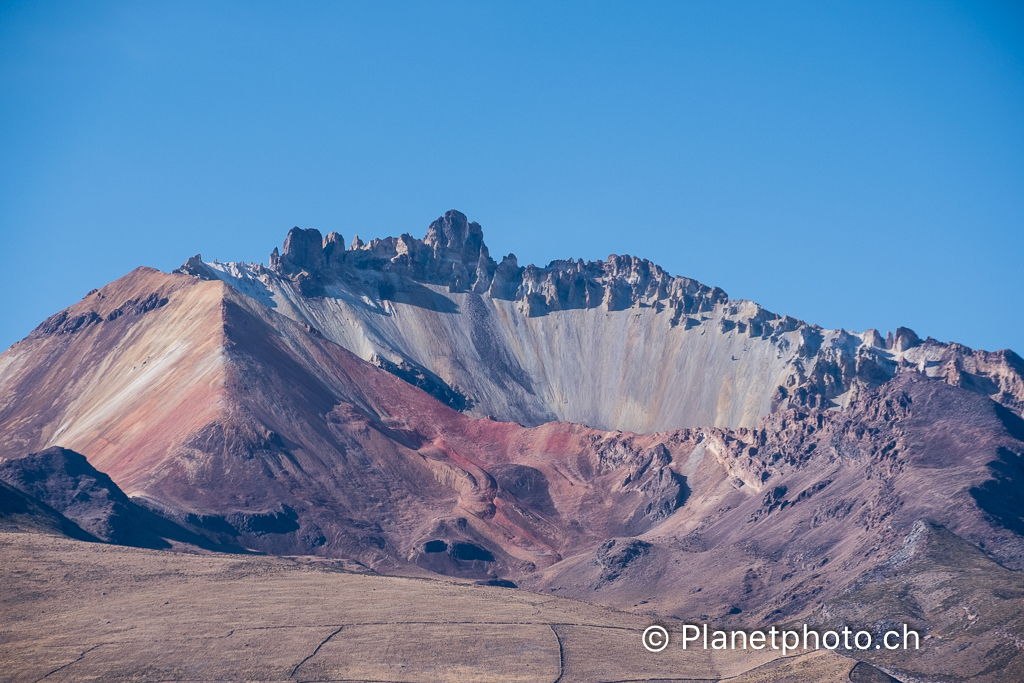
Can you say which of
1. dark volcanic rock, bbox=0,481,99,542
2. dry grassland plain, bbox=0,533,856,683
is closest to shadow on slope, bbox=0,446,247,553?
dark volcanic rock, bbox=0,481,99,542

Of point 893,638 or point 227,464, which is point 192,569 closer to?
point 227,464

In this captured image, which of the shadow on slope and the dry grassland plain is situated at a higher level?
→ the shadow on slope

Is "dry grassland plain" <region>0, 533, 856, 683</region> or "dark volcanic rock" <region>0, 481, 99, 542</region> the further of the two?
"dark volcanic rock" <region>0, 481, 99, 542</region>

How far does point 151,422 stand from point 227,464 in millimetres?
15852

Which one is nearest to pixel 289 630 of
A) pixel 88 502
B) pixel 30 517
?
pixel 30 517

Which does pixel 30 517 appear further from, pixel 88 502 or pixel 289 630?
pixel 289 630

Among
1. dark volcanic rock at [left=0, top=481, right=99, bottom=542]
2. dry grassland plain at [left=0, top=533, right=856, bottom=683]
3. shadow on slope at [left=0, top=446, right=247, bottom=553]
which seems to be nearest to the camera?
dry grassland plain at [left=0, top=533, right=856, bottom=683]

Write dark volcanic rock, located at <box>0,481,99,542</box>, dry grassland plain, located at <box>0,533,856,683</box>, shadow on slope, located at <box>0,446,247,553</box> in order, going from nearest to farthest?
1. dry grassland plain, located at <box>0,533,856,683</box>
2. dark volcanic rock, located at <box>0,481,99,542</box>
3. shadow on slope, located at <box>0,446,247,553</box>

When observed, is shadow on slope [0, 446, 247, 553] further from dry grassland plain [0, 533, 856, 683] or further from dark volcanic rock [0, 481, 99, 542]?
dry grassland plain [0, 533, 856, 683]

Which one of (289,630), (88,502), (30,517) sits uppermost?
(88,502)

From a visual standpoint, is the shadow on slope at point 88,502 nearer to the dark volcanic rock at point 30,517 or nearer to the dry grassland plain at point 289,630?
the dark volcanic rock at point 30,517

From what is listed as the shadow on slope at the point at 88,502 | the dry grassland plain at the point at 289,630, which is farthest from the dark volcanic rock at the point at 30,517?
the dry grassland plain at the point at 289,630

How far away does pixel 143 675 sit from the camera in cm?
10569

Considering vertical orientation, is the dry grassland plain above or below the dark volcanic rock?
below
